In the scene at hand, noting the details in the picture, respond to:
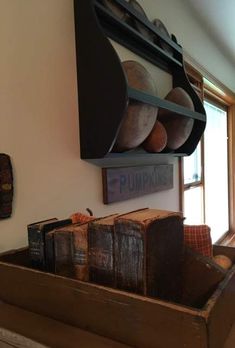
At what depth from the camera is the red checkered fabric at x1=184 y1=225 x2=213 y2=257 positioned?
76 cm

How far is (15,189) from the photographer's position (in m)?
0.85

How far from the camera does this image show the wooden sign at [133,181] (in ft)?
3.92

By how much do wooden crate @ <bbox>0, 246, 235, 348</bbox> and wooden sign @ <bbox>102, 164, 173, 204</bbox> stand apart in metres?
0.58

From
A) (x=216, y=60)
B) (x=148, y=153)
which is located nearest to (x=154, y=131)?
(x=148, y=153)

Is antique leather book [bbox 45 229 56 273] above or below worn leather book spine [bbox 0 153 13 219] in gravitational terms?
below

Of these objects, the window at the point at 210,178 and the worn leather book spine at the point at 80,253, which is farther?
the window at the point at 210,178

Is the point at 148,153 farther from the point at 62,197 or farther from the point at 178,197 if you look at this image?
the point at 178,197

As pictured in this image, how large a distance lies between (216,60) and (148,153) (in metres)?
1.78

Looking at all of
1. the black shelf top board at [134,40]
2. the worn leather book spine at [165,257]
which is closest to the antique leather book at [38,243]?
the worn leather book spine at [165,257]

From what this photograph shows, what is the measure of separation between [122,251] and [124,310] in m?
0.11

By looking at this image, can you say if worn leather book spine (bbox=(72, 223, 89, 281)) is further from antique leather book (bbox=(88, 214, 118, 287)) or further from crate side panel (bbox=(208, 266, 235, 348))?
crate side panel (bbox=(208, 266, 235, 348))

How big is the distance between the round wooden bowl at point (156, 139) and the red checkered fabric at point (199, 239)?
1.95 feet

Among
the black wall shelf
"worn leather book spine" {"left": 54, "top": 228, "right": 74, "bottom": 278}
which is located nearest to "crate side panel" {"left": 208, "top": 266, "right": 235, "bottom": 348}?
"worn leather book spine" {"left": 54, "top": 228, "right": 74, "bottom": 278}

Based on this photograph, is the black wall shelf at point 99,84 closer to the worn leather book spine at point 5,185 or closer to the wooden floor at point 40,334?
the worn leather book spine at point 5,185
